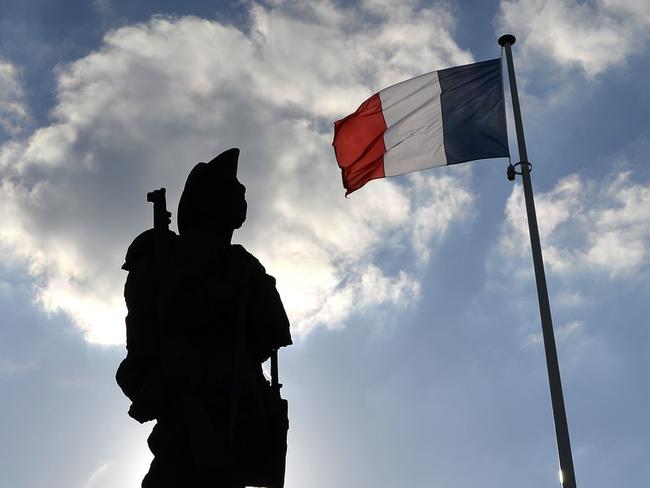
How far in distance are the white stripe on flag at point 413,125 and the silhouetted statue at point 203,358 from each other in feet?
27.9

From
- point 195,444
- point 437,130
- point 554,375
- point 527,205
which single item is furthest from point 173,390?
point 437,130

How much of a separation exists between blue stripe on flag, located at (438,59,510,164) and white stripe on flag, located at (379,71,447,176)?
0.15m

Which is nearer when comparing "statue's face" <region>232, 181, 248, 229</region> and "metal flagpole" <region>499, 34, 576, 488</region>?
"statue's face" <region>232, 181, 248, 229</region>

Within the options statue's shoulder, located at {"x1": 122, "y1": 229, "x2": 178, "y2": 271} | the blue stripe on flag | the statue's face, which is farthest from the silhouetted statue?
the blue stripe on flag

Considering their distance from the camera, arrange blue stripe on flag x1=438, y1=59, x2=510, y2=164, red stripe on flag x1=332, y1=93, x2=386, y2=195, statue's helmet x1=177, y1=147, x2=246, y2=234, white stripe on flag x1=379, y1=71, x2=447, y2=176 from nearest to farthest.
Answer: statue's helmet x1=177, y1=147, x2=246, y2=234, blue stripe on flag x1=438, y1=59, x2=510, y2=164, white stripe on flag x1=379, y1=71, x2=447, y2=176, red stripe on flag x1=332, y1=93, x2=386, y2=195

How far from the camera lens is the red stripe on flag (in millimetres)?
14164

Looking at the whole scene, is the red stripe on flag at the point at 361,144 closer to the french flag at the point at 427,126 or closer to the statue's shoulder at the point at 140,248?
the french flag at the point at 427,126

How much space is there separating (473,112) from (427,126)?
0.78 meters

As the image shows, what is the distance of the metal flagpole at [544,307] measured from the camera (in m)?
10.5

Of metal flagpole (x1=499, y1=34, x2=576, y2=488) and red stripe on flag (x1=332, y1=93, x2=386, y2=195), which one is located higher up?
red stripe on flag (x1=332, y1=93, x2=386, y2=195)

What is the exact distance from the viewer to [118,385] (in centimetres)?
539

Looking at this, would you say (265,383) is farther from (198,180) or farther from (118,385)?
(198,180)

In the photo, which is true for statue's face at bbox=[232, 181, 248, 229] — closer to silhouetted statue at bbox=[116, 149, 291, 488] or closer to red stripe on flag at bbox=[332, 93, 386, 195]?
silhouetted statue at bbox=[116, 149, 291, 488]

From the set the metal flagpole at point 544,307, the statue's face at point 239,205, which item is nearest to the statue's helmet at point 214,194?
the statue's face at point 239,205
